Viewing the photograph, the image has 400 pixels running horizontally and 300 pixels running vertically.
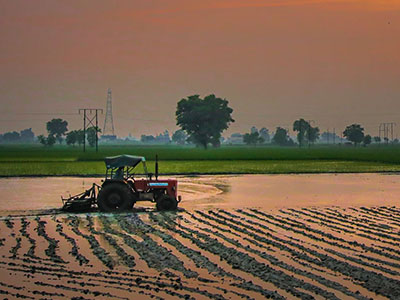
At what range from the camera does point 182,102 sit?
190 m

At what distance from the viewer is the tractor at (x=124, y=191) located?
2280 centimetres

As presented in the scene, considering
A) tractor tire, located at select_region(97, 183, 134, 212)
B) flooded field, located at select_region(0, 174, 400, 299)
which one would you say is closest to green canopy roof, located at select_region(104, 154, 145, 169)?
tractor tire, located at select_region(97, 183, 134, 212)

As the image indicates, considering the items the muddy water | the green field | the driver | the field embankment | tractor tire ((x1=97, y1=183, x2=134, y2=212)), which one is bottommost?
the field embankment

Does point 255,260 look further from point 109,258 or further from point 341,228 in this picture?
point 341,228

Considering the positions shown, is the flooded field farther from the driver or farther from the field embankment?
the driver

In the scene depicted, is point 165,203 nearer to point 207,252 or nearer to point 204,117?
point 207,252

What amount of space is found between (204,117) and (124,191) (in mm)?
162911

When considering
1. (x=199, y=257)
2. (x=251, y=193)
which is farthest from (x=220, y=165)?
(x=199, y=257)

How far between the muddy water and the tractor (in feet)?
8.41

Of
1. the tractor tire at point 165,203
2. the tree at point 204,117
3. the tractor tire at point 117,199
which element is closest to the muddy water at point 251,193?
the tractor tire at point 165,203

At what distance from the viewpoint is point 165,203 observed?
2359cm

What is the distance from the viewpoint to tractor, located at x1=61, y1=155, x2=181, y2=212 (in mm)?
22797

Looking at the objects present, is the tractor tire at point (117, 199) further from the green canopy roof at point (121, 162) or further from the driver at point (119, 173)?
the green canopy roof at point (121, 162)

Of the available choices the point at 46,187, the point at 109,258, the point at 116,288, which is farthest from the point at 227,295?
the point at 46,187
